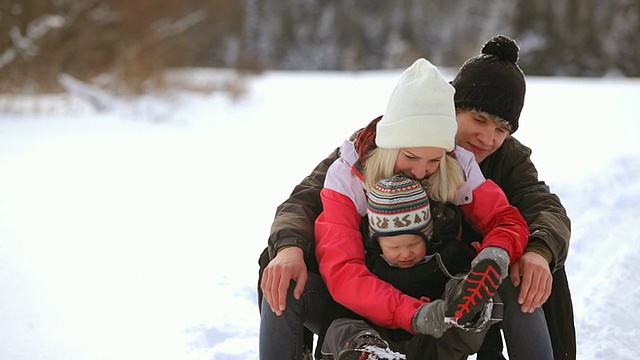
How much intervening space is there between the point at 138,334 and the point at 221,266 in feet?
3.09

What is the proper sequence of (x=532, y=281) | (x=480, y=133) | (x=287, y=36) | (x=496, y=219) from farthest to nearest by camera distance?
(x=287, y=36) → (x=480, y=133) → (x=496, y=219) → (x=532, y=281)

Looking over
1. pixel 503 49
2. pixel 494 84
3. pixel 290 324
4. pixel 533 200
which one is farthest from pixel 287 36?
pixel 290 324

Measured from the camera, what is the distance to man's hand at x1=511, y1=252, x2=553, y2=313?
75.2 inches

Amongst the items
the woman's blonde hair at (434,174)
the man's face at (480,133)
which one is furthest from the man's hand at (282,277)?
the man's face at (480,133)

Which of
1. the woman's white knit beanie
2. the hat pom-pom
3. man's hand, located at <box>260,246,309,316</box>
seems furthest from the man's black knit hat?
man's hand, located at <box>260,246,309,316</box>

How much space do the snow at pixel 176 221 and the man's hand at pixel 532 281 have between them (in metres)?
0.87

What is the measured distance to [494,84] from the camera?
7.94 ft

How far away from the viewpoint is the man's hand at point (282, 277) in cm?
194

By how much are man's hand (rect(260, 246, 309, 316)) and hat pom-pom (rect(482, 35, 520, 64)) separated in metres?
1.05

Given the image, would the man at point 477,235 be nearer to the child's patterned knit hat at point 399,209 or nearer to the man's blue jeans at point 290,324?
the man's blue jeans at point 290,324

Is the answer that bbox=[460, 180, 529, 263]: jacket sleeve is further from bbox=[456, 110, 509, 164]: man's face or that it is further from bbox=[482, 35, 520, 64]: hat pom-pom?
bbox=[482, 35, 520, 64]: hat pom-pom

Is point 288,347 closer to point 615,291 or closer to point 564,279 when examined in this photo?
point 564,279

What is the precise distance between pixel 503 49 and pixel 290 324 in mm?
1214

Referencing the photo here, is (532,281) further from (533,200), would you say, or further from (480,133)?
(480,133)
